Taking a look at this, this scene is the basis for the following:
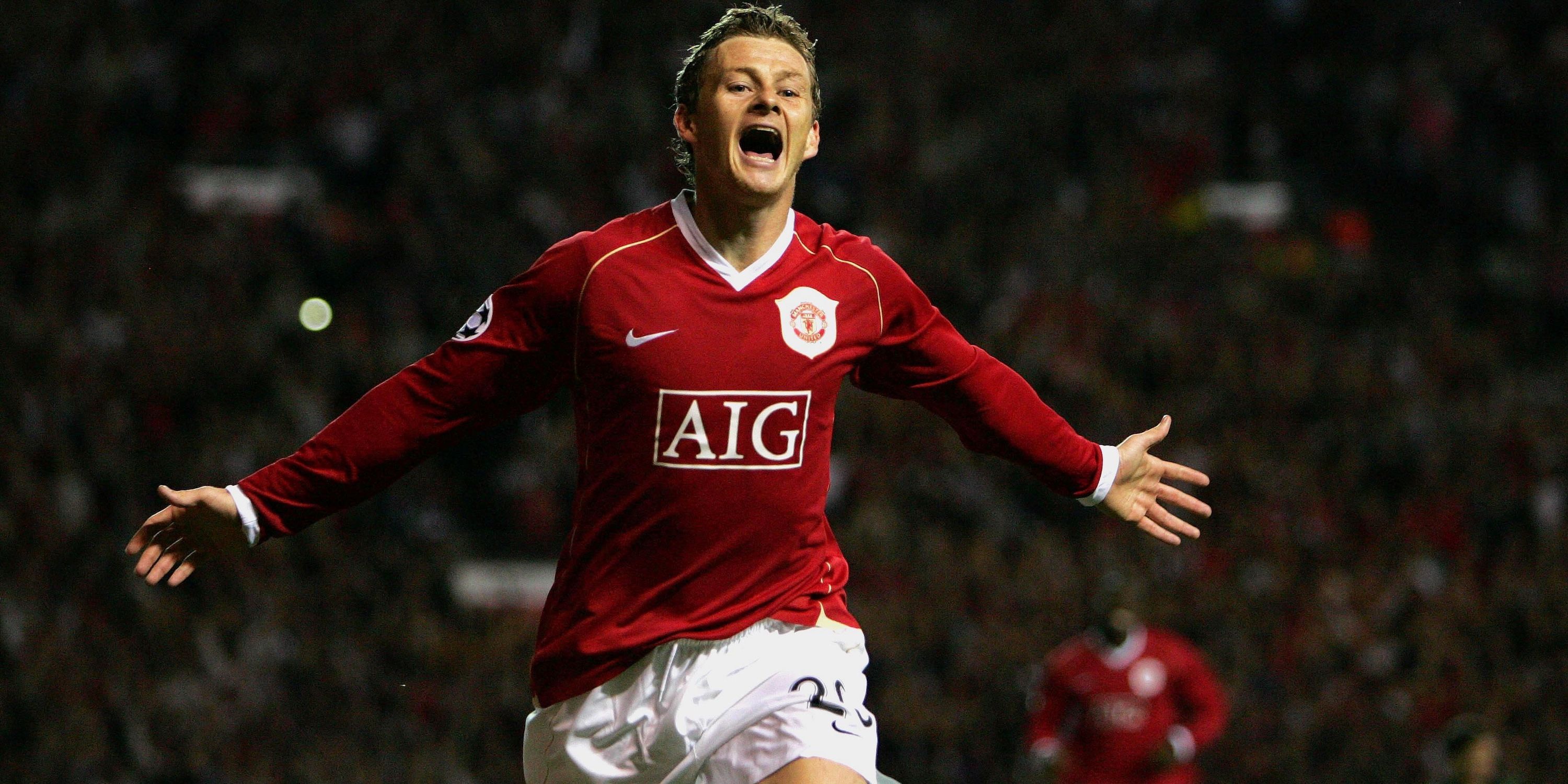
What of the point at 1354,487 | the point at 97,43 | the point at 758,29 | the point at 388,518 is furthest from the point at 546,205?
the point at 758,29

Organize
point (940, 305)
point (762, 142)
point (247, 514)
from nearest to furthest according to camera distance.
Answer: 1. point (247, 514)
2. point (762, 142)
3. point (940, 305)

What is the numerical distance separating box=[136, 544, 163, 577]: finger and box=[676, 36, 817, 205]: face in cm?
135

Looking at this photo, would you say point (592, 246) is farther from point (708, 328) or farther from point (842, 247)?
point (842, 247)

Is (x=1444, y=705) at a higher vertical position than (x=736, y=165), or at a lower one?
lower

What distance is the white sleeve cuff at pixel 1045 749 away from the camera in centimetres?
886

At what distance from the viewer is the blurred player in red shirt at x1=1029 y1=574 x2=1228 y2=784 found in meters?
9.06

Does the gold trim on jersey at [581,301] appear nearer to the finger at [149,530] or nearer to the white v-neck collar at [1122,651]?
the finger at [149,530]

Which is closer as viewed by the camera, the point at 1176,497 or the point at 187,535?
the point at 187,535

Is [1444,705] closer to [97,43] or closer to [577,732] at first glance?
[577,732]

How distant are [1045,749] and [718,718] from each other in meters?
5.68

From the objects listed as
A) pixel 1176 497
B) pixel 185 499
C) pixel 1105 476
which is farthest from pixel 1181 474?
pixel 185 499

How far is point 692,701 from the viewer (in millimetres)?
3512

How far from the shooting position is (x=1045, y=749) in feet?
29.2

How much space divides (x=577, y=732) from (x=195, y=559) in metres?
0.89
